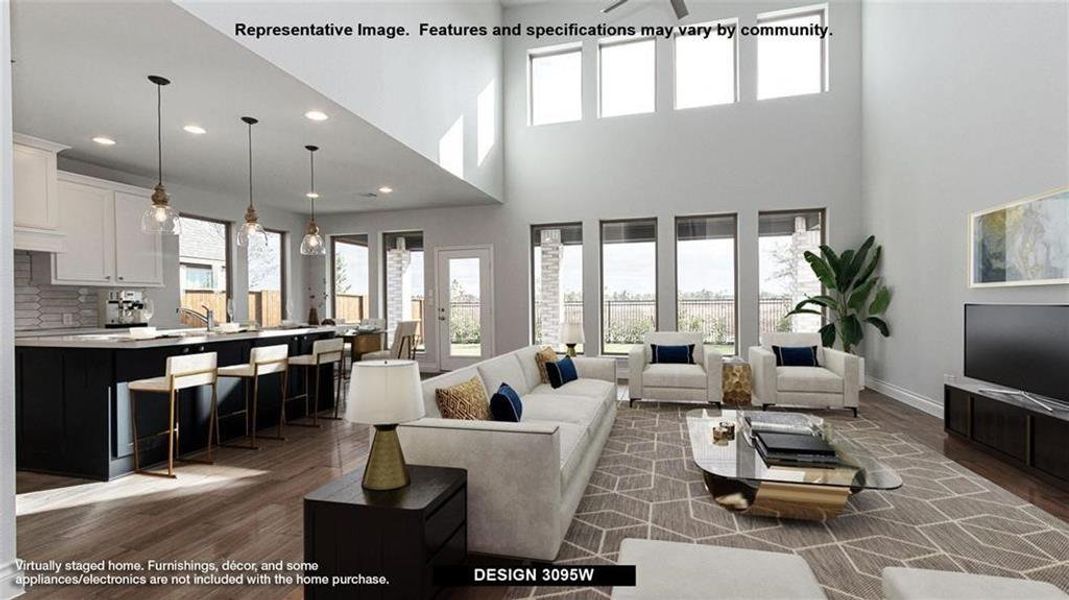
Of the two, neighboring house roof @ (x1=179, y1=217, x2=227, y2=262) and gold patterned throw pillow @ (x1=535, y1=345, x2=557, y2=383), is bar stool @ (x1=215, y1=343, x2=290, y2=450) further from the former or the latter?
neighboring house roof @ (x1=179, y1=217, x2=227, y2=262)

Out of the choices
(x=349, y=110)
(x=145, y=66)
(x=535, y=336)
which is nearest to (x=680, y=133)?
(x=535, y=336)

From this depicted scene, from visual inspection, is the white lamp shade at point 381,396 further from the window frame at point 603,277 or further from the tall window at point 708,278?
the tall window at point 708,278

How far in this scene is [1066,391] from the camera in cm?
316

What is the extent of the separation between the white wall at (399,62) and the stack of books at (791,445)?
12.8 feet

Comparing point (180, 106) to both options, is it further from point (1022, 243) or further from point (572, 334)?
point (1022, 243)

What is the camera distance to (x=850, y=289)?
6.35 meters

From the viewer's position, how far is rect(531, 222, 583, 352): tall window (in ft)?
25.0

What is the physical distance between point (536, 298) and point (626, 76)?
11.9 feet

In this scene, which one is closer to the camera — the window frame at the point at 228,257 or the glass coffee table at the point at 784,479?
the glass coffee table at the point at 784,479

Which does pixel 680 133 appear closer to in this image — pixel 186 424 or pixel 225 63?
pixel 225 63

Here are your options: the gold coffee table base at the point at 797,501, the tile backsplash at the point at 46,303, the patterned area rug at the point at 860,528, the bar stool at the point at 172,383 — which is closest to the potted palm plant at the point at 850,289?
the patterned area rug at the point at 860,528

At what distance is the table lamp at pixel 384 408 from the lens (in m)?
1.91

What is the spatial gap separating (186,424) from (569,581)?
3.51 m

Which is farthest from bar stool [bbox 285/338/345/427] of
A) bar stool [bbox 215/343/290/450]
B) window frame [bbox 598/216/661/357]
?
window frame [bbox 598/216/661/357]
